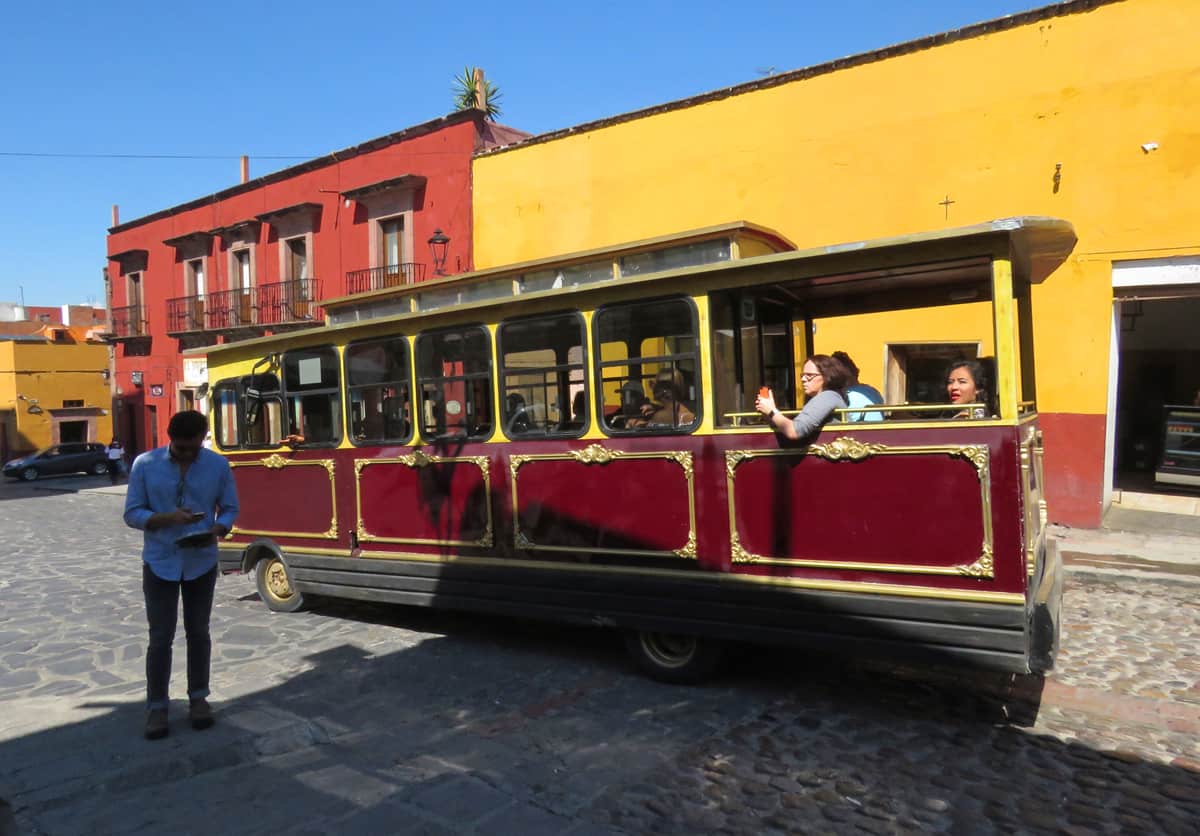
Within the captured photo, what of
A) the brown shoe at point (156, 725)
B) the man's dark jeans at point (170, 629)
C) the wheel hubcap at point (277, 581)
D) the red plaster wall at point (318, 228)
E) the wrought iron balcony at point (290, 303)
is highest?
the red plaster wall at point (318, 228)

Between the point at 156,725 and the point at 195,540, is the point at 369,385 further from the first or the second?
the point at 156,725

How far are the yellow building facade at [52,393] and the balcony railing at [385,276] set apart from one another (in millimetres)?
24897

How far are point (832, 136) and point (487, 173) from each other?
7225mm

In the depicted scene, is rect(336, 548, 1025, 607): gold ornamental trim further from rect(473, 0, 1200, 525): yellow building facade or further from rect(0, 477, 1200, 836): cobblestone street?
rect(473, 0, 1200, 525): yellow building facade

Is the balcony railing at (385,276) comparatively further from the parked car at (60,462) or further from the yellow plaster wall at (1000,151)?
the parked car at (60,462)

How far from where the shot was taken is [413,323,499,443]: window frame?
6.07m

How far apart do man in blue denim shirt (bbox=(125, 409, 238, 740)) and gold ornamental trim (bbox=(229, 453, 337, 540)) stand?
220 centimetres

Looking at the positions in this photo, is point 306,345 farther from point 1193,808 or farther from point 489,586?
point 1193,808

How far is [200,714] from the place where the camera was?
4625mm

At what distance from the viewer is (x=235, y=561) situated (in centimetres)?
803

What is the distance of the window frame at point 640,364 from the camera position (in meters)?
5.12

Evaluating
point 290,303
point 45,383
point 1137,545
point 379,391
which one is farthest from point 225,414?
point 45,383

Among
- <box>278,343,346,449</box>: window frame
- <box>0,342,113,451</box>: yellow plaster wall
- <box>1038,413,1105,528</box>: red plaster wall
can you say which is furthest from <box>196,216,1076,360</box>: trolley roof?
<box>0,342,113,451</box>: yellow plaster wall

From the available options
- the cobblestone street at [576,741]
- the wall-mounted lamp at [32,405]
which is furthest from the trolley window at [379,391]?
the wall-mounted lamp at [32,405]
